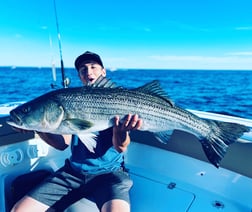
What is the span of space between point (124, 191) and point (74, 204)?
0.71 m

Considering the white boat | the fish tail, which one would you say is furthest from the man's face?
the fish tail

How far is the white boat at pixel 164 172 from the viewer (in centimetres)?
314

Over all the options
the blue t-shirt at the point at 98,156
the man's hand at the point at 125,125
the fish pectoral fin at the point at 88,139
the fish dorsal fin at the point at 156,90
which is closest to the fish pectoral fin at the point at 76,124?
the fish pectoral fin at the point at 88,139

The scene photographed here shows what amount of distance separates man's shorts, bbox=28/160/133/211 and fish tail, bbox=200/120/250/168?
0.99 m

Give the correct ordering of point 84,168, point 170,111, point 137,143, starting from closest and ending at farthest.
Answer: point 170,111 < point 84,168 < point 137,143

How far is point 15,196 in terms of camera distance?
10.6 ft

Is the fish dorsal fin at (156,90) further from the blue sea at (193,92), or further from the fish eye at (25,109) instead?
the fish eye at (25,109)

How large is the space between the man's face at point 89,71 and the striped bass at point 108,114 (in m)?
0.75

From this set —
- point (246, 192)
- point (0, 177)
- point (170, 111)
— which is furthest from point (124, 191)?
point (0, 177)

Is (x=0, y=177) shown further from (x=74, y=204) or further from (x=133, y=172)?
(x=133, y=172)

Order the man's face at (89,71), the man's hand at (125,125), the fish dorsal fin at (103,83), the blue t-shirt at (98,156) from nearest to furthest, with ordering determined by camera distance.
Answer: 1. the man's hand at (125,125)
2. the fish dorsal fin at (103,83)
3. the blue t-shirt at (98,156)
4. the man's face at (89,71)

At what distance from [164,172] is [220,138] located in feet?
4.69

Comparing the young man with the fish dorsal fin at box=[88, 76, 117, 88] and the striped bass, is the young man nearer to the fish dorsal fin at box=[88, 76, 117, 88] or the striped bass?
the striped bass

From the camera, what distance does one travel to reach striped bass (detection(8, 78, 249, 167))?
2480 millimetres
